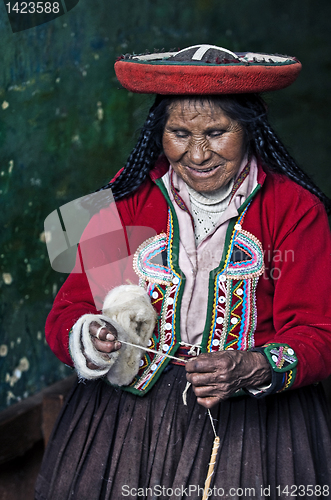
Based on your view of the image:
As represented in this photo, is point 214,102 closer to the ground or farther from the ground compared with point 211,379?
farther from the ground

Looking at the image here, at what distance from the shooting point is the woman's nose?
1.58m

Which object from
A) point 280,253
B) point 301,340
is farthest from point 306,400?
point 280,253

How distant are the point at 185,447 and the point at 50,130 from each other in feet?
4.60

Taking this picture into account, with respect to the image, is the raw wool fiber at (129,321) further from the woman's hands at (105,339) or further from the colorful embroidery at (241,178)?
the colorful embroidery at (241,178)

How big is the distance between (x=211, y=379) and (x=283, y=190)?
2.00ft

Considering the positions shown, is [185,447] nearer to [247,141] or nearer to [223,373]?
[223,373]

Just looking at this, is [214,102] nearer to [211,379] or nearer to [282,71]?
[282,71]

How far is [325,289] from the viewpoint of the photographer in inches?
64.5

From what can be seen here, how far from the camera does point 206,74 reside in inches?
57.7

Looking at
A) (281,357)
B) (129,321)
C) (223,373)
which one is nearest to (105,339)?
(129,321)

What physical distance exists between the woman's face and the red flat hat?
80 millimetres

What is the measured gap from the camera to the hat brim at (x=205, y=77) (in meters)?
1.47

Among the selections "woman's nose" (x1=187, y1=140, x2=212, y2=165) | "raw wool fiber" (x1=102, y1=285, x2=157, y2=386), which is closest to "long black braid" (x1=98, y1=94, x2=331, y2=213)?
"woman's nose" (x1=187, y1=140, x2=212, y2=165)

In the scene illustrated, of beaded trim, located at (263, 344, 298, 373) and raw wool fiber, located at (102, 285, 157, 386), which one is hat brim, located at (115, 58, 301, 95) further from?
beaded trim, located at (263, 344, 298, 373)
